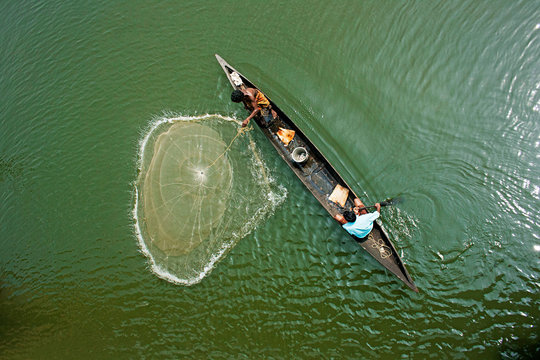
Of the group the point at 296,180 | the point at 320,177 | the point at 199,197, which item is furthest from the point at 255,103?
the point at 199,197

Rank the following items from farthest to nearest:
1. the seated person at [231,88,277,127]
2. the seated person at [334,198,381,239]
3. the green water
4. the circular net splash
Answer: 1. the circular net splash
2. the seated person at [231,88,277,127]
3. the green water
4. the seated person at [334,198,381,239]

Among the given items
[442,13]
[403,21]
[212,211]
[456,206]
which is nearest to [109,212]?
[212,211]

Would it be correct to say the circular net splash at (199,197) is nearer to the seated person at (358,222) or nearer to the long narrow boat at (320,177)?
the long narrow boat at (320,177)

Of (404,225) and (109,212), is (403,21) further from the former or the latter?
(109,212)

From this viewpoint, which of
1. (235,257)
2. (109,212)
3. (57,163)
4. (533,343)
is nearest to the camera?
(533,343)

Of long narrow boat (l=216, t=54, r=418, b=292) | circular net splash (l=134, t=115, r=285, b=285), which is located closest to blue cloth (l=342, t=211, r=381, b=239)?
long narrow boat (l=216, t=54, r=418, b=292)

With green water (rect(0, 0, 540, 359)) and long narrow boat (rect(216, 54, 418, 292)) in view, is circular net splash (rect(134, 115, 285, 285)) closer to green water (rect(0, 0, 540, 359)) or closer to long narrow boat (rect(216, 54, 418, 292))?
green water (rect(0, 0, 540, 359))

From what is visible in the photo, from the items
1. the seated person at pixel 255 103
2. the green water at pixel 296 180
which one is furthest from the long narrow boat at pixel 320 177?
the green water at pixel 296 180

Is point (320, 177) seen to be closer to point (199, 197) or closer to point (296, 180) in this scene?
point (296, 180)
